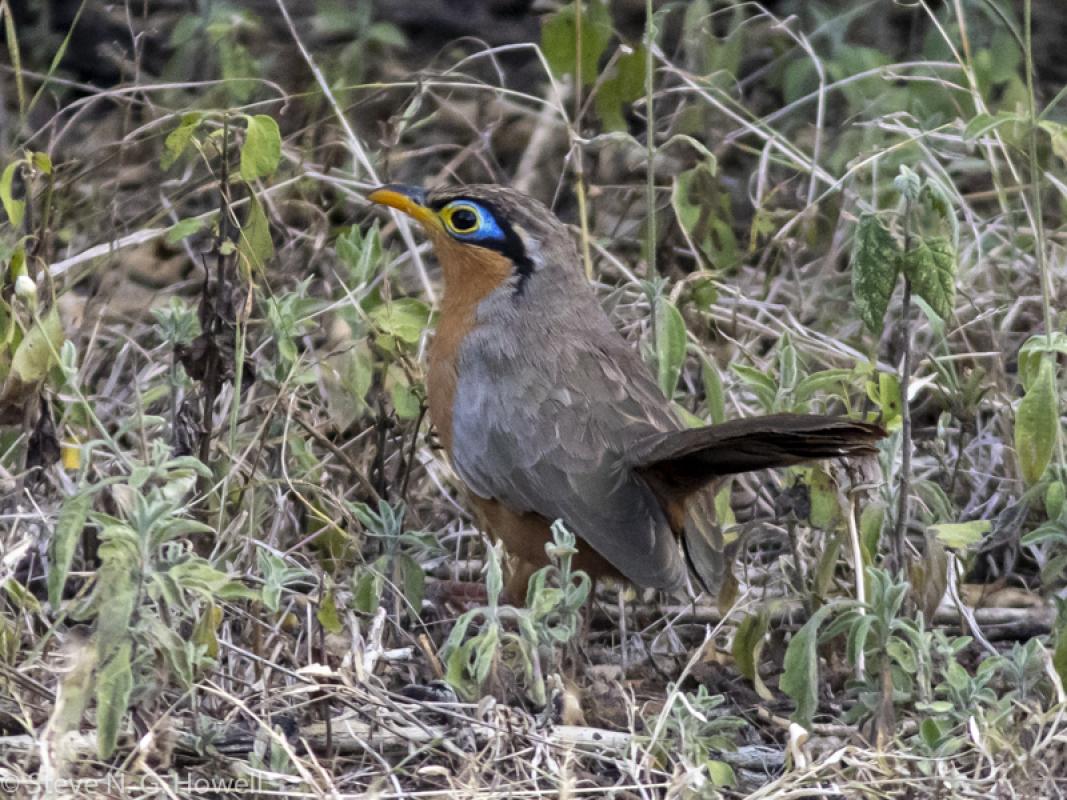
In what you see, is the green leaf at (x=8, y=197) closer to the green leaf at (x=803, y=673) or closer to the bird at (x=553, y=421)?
the bird at (x=553, y=421)

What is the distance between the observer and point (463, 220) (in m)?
5.23

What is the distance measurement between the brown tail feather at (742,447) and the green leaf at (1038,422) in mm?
515

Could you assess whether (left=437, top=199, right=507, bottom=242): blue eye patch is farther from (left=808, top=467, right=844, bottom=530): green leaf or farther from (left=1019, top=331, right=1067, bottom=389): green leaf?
(left=1019, top=331, right=1067, bottom=389): green leaf

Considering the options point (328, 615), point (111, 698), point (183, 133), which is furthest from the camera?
point (183, 133)

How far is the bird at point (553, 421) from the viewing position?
176 inches

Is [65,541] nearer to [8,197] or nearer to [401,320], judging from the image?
[8,197]

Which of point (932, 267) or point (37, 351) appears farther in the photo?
point (37, 351)

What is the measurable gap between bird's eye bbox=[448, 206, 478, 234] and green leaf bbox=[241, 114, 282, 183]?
0.84m

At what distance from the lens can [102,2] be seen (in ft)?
24.4

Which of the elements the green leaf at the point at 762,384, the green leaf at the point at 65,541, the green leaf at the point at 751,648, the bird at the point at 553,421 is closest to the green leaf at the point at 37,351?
the green leaf at the point at 65,541

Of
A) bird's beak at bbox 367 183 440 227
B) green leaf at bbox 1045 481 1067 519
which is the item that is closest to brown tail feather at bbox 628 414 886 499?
green leaf at bbox 1045 481 1067 519

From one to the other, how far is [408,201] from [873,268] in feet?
5.78

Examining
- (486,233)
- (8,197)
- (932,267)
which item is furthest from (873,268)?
(8,197)

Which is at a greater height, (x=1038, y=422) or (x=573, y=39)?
(x=573, y=39)
